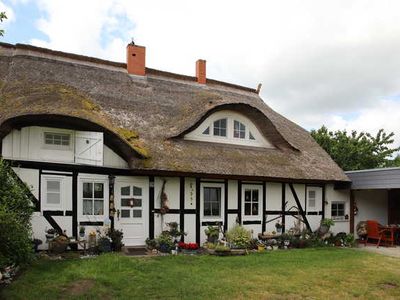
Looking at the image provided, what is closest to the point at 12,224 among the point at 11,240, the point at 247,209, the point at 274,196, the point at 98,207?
the point at 11,240

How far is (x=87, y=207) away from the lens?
1208 cm

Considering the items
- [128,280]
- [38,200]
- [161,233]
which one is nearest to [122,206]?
[161,233]

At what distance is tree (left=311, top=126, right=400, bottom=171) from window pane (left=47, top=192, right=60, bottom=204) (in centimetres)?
1702

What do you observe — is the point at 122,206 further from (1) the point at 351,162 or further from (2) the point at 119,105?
(1) the point at 351,162

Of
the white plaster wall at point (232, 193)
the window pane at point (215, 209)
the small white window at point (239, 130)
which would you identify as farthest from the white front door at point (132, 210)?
the small white window at point (239, 130)

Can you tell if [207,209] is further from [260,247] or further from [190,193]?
[260,247]

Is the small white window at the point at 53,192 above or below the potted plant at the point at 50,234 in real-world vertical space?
above

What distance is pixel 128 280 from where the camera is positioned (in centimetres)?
860

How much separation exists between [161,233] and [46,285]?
5.05 meters

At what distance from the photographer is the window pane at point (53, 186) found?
1157 centimetres

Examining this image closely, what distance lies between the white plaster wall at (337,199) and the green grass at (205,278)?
5009 mm

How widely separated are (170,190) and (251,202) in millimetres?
3142

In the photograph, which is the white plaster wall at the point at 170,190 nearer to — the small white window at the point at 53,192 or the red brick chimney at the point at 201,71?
the small white window at the point at 53,192

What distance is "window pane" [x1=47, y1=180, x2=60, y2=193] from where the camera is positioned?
11570 mm
